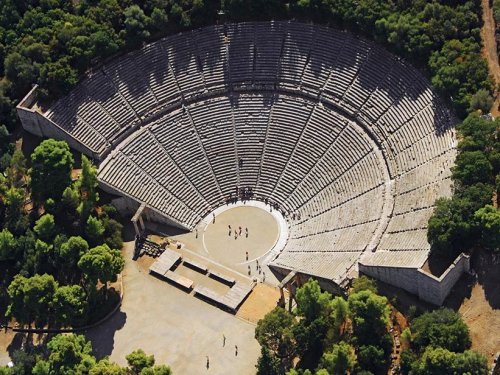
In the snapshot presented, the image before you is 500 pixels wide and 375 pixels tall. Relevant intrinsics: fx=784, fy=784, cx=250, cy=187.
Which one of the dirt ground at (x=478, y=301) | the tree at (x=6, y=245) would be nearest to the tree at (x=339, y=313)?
the dirt ground at (x=478, y=301)

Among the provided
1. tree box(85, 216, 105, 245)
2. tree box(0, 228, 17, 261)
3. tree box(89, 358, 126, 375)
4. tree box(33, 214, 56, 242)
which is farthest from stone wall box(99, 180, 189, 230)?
tree box(89, 358, 126, 375)

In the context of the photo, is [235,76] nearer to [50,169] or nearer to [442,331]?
[50,169]

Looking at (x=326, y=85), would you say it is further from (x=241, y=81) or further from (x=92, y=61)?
(x=92, y=61)

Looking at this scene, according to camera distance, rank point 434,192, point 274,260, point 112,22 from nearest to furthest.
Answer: point 434,192 → point 274,260 → point 112,22

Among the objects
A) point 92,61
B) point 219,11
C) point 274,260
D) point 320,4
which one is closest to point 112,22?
Result: point 92,61

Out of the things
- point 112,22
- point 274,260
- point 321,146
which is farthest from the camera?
point 112,22

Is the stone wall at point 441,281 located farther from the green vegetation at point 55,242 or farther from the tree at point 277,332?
the green vegetation at point 55,242

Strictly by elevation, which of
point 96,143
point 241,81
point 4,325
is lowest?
point 4,325

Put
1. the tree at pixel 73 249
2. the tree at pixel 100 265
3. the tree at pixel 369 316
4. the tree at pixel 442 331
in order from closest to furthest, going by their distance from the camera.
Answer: the tree at pixel 442 331 < the tree at pixel 369 316 < the tree at pixel 100 265 < the tree at pixel 73 249
